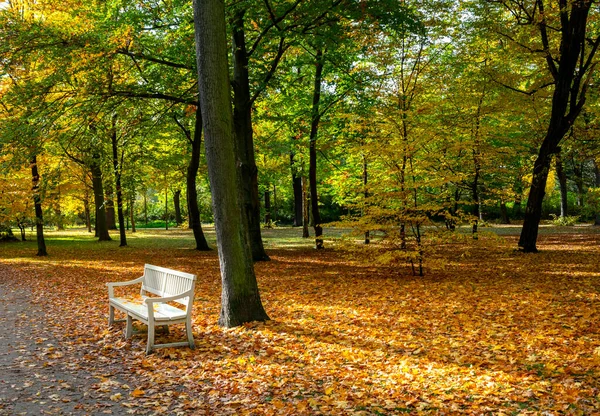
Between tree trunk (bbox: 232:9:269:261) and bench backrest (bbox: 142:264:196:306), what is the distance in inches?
112

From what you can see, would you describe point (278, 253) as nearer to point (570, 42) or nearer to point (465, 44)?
point (465, 44)

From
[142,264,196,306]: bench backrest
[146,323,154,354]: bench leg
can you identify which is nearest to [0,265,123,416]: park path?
Result: [146,323,154,354]: bench leg

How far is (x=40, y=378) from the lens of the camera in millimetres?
5324

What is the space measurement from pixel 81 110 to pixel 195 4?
7.02 meters

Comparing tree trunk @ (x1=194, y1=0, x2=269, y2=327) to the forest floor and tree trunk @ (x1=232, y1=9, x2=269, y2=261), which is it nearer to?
the forest floor

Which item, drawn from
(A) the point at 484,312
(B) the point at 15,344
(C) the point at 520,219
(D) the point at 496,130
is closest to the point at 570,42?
(D) the point at 496,130

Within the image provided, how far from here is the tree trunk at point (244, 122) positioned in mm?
11391

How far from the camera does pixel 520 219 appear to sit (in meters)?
41.2

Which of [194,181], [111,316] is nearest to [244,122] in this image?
[111,316]

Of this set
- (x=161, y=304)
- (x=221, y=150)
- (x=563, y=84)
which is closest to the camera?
(x=221, y=150)

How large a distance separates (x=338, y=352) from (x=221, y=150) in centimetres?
317

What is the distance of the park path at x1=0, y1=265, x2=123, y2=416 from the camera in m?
4.50

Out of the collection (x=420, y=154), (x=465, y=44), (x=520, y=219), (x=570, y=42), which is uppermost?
(x=465, y=44)

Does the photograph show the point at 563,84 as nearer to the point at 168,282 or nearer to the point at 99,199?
the point at 168,282
